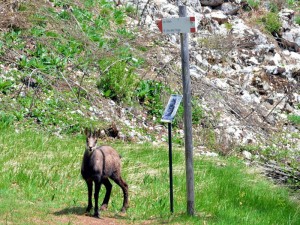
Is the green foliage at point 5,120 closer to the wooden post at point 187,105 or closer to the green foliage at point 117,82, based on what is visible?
the green foliage at point 117,82

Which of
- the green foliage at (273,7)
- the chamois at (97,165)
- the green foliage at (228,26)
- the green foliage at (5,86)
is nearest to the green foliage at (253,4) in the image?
the green foliage at (273,7)

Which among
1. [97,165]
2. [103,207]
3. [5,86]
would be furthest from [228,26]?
[97,165]

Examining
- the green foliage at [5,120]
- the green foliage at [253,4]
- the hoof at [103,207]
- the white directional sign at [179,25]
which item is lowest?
the hoof at [103,207]

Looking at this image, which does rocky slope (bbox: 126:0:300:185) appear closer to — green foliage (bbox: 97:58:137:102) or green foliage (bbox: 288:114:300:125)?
green foliage (bbox: 288:114:300:125)

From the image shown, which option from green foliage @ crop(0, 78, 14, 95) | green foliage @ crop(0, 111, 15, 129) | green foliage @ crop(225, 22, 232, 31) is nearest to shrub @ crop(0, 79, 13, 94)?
green foliage @ crop(0, 78, 14, 95)

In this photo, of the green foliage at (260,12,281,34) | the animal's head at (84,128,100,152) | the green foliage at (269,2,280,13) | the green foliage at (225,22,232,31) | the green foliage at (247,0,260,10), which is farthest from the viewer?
the green foliage at (269,2,280,13)

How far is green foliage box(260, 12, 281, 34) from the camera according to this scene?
78.7ft

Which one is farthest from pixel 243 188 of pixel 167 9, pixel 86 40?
pixel 167 9

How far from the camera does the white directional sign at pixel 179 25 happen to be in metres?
9.79

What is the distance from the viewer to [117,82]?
17.8 metres

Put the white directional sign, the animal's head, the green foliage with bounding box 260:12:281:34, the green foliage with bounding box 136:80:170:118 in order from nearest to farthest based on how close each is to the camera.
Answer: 1. the animal's head
2. the white directional sign
3. the green foliage with bounding box 136:80:170:118
4. the green foliage with bounding box 260:12:281:34

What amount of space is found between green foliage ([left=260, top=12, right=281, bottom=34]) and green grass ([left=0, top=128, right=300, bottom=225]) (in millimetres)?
10024

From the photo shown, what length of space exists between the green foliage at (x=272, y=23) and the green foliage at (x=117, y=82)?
24.6 ft

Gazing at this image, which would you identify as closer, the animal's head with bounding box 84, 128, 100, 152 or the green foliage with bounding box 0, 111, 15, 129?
the animal's head with bounding box 84, 128, 100, 152
